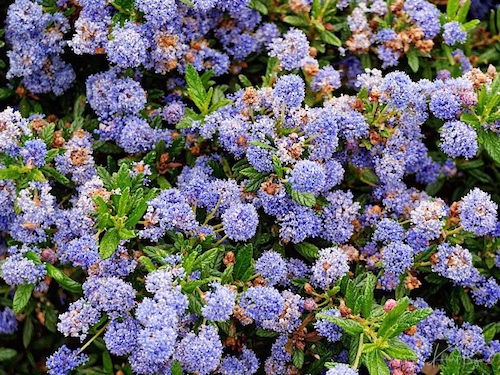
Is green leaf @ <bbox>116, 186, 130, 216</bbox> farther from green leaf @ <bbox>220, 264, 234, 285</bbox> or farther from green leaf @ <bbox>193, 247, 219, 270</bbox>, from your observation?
green leaf @ <bbox>220, 264, 234, 285</bbox>

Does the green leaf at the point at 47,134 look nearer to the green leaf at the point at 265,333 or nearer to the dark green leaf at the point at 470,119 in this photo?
→ the green leaf at the point at 265,333

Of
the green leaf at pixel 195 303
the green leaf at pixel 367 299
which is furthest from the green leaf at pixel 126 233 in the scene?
the green leaf at pixel 367 299

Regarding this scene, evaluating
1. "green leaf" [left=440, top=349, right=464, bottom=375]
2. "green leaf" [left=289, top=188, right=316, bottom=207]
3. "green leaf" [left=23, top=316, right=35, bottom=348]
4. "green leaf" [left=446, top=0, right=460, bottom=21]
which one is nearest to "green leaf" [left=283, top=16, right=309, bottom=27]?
"green leaf" [left=446, top=0, right=460, bottom=21]

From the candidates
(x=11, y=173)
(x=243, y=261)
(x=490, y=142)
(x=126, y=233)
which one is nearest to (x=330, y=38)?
(x=490, y=142)

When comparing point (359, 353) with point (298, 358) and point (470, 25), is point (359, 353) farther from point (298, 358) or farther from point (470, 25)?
point (470, 25)

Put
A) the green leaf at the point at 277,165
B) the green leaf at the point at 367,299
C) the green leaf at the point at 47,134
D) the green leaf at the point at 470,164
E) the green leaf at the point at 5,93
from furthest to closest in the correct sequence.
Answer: the green leaf at the point at 470,164, the green leaf at the point at 5,93, the green leaf at the point at 47,134, the green leaf at the point at 277,165, the green leaf at the point at 367,299

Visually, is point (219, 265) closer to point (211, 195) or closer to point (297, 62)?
point (211, 195)

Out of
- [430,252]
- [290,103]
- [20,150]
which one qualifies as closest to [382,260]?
[430,252]
